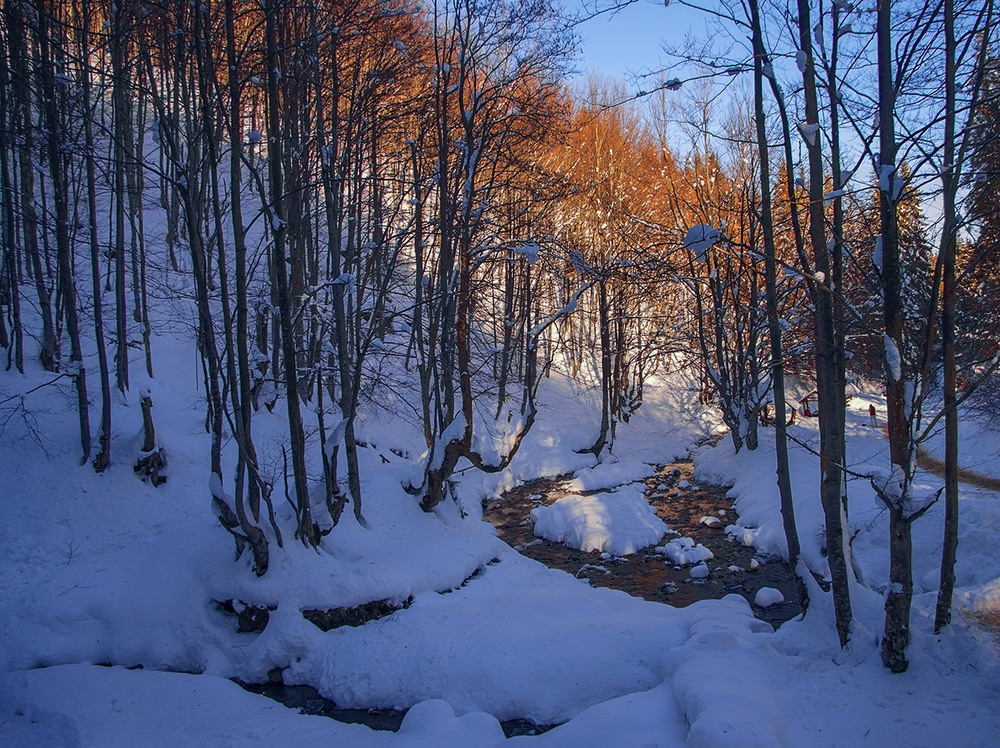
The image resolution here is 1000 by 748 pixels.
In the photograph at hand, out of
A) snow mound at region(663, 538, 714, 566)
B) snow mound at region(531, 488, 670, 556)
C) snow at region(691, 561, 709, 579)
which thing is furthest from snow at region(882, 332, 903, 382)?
snow mound at region(531, 488, 670, 556)

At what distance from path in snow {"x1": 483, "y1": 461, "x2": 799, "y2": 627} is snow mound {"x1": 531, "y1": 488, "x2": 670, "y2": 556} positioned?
18cm

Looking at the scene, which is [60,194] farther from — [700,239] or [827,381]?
[827,381]

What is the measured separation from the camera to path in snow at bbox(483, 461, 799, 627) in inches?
348

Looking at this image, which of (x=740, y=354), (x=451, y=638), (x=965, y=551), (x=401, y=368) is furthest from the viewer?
(x=401, y=368)

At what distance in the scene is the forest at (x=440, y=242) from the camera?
15.9 ft

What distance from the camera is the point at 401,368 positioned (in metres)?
18.1

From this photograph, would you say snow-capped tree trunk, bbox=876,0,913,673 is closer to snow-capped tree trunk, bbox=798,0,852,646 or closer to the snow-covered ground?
the snow-covered ground

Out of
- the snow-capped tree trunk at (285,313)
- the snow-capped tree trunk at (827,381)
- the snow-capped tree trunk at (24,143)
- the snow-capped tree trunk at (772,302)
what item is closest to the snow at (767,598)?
the snow-capped tree trunk at (772,302)

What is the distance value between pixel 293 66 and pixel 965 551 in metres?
11.6

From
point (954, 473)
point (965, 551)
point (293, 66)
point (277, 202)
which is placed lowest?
point (965, 551)

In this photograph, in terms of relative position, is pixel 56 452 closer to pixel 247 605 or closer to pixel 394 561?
pixel 247 605

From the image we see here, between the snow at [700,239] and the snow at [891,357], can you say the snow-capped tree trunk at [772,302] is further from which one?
the snow at [700,239]

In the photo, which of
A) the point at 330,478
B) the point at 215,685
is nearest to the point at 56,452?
the point at 330,478

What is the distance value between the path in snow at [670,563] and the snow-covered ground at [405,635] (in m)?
0.47
